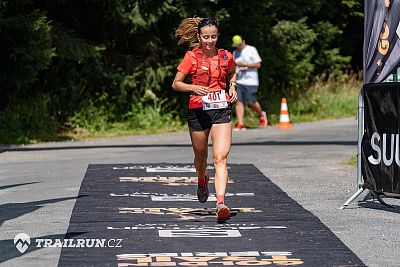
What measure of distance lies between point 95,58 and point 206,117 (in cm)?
1270

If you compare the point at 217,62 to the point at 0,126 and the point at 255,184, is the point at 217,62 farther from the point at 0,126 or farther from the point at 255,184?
the point at 0,126

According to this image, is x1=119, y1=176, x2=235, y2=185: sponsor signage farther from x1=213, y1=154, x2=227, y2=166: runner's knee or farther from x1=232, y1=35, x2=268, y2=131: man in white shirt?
x1=232, y1=35, x2=268, y2=131: man in white shirt

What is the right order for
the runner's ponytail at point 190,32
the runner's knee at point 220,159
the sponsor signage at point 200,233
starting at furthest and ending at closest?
the runner's ponytail at point 190,32
the runner's knee at point 220,159
the sponsor signage at point 200,233

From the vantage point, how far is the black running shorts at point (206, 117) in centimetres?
1088

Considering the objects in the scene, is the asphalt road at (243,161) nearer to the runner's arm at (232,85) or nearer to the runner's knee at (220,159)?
the runner's knee at (220,159)

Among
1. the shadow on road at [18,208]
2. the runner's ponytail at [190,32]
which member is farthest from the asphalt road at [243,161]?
the runner's ponytail at [190,32]

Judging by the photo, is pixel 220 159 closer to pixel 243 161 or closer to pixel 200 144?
pixel 200 144

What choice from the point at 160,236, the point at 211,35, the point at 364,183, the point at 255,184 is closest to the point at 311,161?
the point at 255,184

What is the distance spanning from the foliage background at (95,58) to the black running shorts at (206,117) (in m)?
10.1

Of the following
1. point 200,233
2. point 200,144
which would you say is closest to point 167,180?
point 200,144

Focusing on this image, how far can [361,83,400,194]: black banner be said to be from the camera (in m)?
11.0

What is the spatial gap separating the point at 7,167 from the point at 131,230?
22.0ft

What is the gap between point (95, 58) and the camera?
23375 millimetres

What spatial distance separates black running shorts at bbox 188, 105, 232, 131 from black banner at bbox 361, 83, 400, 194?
1.48 meters
